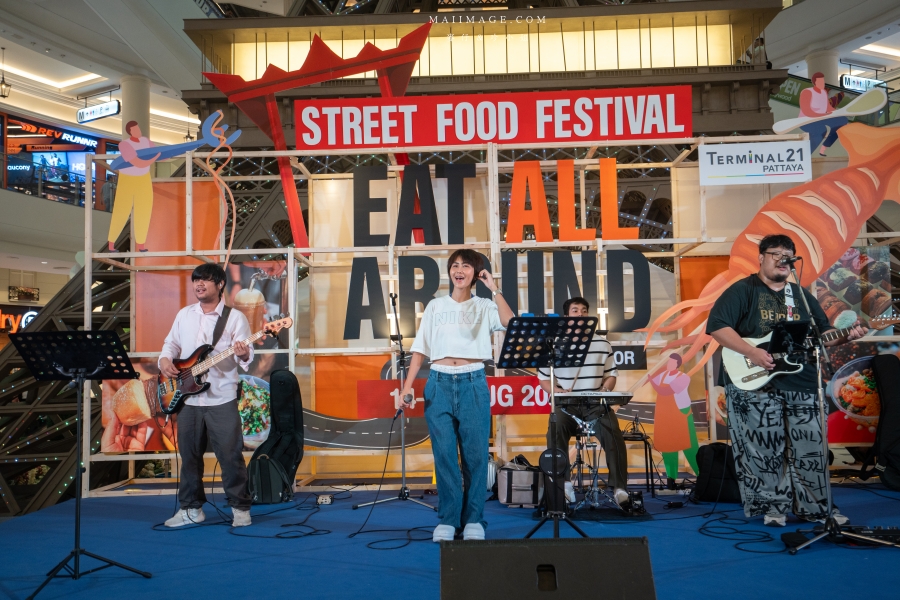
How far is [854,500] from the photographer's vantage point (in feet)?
18.2

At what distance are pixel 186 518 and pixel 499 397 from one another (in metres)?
2.64

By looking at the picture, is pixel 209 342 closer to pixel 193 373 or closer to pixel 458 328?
pixel 193 373

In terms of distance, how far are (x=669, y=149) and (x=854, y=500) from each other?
516 cm

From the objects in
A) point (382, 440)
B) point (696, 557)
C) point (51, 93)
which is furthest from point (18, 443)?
point (51, 93)

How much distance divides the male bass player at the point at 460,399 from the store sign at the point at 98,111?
746 inches

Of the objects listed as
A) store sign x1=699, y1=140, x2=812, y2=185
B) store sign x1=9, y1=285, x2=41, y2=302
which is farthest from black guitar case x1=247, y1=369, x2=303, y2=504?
store sign x1=9, y1=285, x2=41, y2=302

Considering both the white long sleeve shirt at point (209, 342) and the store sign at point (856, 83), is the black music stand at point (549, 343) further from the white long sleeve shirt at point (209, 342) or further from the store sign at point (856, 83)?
the store sign at point (856, 83)

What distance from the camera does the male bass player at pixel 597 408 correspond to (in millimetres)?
5406

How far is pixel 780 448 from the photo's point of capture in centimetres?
454

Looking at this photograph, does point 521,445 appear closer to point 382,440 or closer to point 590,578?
point 382,440

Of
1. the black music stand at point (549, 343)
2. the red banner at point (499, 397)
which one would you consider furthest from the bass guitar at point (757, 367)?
the red banner at point (499, 397)

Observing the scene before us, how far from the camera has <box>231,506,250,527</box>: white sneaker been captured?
493 cm

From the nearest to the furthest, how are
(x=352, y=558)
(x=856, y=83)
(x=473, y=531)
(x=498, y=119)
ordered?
(x=352, y=558) → (x=473, y=531) → (x=498, y=119) → (x=856, y=83)

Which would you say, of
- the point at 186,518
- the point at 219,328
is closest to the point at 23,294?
the point at 186,518
